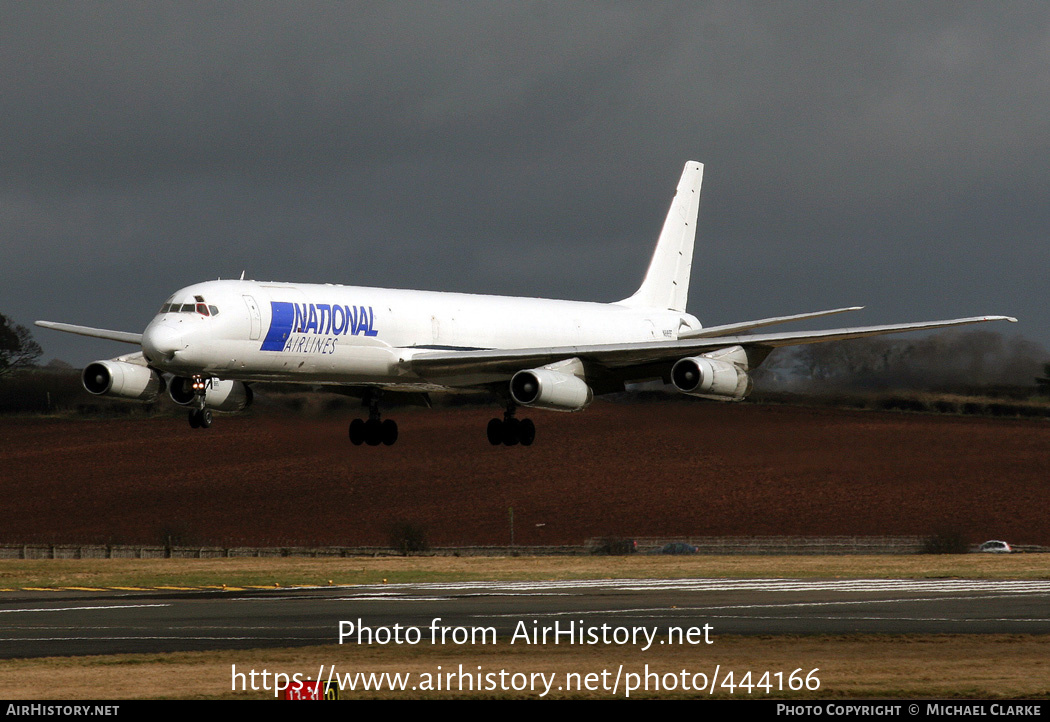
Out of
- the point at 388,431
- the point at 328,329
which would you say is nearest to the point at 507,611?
the point at 328,329

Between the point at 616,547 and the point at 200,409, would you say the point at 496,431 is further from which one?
the point at 616,547

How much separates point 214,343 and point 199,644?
10.0 meters

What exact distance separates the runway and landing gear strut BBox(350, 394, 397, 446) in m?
5.31

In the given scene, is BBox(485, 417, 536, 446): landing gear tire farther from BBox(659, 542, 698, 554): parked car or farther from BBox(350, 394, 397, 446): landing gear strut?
BBox(659, 542, 698, 554): parked car

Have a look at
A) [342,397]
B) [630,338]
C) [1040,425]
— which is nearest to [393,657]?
[342,397]

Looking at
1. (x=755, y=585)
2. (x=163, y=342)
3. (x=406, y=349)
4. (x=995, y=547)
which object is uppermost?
(x=163, y=342)

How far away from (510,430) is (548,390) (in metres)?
5.14

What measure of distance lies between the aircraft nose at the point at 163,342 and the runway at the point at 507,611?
7170mm

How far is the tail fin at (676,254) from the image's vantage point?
5925cm

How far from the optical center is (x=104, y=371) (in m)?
45.1

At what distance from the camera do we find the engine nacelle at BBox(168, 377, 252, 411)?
46562 mm

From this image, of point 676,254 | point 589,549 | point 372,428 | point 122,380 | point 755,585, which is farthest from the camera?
point 589,549

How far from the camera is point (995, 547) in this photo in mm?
86188
